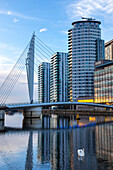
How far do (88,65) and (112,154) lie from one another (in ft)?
519

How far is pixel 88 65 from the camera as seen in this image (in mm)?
187500

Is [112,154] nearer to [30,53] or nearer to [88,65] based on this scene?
[30,53]

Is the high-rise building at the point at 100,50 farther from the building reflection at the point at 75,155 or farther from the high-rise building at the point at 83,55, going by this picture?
the building reflection at the point at 75,155

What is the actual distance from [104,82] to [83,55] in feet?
132

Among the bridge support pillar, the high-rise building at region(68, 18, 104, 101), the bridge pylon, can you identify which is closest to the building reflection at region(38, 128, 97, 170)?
the bridge pylon

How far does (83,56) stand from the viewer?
189250 mm

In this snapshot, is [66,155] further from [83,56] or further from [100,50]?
[100,50]

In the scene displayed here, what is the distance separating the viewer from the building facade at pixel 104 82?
154m

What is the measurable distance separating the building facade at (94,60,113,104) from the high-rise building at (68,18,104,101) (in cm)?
1647

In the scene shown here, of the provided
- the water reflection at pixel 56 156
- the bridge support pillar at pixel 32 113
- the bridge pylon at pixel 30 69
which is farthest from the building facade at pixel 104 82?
the water reflection at pixel 56 156

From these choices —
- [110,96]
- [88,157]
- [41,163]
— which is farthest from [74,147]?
[110,96]

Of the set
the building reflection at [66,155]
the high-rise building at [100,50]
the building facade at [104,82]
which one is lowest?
the building reflection at [66,155]

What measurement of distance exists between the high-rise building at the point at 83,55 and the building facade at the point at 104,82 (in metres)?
16.5

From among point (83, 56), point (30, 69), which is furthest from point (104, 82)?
point (30, 69)
